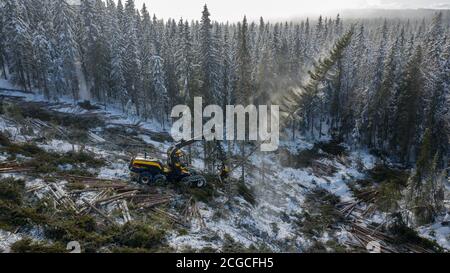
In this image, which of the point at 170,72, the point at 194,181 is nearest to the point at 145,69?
the point at 170,72

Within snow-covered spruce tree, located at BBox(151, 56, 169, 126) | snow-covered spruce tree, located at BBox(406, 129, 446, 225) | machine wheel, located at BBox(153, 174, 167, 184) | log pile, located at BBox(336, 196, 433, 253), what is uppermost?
snow-covered spruce tree, located at BBox(151, 56, 169, 126)

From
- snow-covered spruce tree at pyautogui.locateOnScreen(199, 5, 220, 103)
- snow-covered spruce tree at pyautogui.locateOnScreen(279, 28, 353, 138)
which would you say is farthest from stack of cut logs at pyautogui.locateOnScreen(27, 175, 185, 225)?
snow-covered spruce tree at pyautogui.locateOnScreen(199, 5, 220, 103)

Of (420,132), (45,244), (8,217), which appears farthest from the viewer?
(420,132)

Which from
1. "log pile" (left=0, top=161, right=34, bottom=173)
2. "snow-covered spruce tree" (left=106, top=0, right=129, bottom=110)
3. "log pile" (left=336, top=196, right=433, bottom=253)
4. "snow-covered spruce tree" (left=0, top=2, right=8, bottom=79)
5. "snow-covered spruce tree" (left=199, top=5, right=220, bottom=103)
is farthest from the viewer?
"snow-covered spruce tree" (left=106, top=0, right=129, bottom=110)

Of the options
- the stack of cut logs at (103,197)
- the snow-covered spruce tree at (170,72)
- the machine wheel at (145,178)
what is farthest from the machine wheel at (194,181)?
the snow-covered spruce tree at (170,72)

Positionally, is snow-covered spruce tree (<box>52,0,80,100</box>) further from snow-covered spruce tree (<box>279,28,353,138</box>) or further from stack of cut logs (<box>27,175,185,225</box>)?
snow-covered spruce tree (<box>279,28,353,138</box>)

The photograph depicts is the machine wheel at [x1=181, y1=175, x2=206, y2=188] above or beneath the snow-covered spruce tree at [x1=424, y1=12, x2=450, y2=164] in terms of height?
beneath

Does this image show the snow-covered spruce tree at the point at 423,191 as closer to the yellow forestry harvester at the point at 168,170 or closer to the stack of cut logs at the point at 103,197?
the yellow forestry harvester at the point at 168,170
